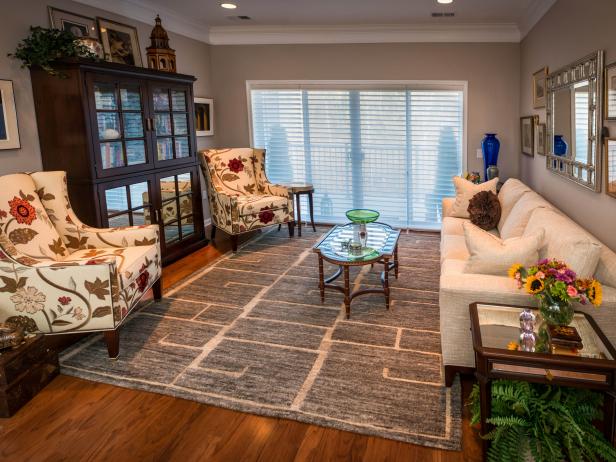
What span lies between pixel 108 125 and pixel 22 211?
1120 millimetres

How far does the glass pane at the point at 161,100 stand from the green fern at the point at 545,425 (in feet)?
12.1

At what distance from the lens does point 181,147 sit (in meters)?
4.86

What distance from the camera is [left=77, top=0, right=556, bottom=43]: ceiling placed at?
4.60 m

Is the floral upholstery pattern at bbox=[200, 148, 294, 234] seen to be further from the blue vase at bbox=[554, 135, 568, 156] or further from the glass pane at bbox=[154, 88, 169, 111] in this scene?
the blue vase at bbox=[554, 135, 568, 156]

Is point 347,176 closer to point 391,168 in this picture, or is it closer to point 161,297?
point 391,168

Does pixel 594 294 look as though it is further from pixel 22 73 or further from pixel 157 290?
pixel 22 73

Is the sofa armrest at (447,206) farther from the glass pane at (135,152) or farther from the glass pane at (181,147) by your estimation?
the glass pane at (135,152)

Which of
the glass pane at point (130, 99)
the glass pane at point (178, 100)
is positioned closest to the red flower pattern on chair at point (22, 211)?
the glass pane at point (130, 99)

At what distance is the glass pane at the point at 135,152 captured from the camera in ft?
13.6

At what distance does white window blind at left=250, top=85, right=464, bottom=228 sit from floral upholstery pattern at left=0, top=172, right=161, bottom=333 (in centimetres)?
314

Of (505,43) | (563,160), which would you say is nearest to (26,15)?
(563,160)

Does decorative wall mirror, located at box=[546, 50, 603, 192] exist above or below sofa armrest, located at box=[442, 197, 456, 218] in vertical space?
above

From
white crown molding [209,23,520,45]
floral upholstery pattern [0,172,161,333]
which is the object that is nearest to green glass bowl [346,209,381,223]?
floral upholstery pattern [0,172,161,333]

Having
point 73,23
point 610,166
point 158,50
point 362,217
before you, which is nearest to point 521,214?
point 610,166
